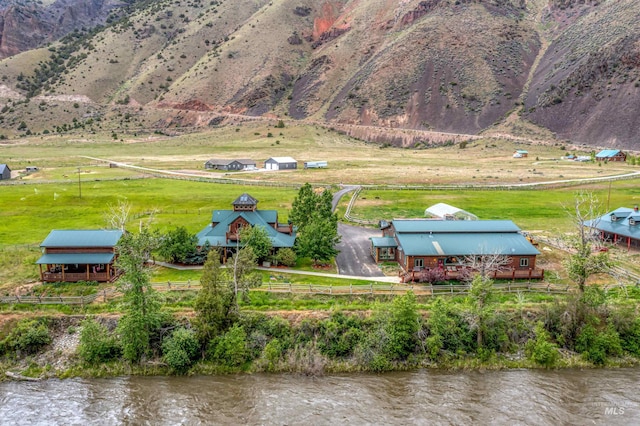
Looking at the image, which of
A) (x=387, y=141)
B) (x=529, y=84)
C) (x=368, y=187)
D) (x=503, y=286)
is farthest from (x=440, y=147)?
(x=503, y=286)

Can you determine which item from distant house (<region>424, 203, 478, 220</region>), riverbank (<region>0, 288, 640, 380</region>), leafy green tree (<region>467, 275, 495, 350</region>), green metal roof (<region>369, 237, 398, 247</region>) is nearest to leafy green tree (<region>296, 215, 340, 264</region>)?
green metal roof (<region>369, 237, 398, 247</region>)

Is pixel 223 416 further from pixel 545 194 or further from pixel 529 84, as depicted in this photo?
pixel 529 84

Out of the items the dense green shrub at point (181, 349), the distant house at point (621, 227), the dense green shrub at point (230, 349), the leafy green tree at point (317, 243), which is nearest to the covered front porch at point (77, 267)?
the dense green shrub at point (181, 349)

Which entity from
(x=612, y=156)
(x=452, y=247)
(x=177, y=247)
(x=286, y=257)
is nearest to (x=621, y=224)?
(x=452, y=247)

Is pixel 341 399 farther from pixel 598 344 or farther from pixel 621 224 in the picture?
pixel 621 224

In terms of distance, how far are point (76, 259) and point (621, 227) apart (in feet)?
164

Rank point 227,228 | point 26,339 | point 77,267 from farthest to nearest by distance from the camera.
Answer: point 227,228 < point 77,267 < point 26,339

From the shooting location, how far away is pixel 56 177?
9419 centimetres

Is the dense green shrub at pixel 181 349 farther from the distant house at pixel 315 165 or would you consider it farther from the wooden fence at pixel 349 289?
the distant house at pixel 315 165

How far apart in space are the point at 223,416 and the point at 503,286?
23.4m

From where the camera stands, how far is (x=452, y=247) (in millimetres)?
42000

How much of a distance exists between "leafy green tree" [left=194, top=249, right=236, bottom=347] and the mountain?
12489cm

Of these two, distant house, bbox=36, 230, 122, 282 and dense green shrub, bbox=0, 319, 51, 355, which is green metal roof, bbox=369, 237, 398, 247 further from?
dense green shrub, bbox=0, 319, 51, 355

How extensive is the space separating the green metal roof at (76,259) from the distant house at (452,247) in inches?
897
